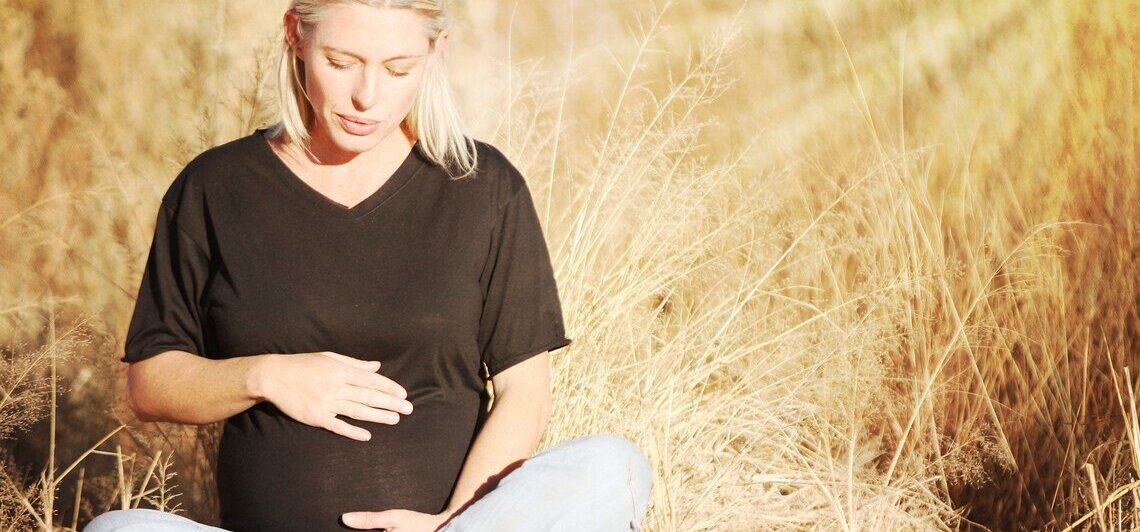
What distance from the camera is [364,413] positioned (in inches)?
57.9

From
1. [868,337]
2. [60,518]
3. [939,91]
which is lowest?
[60,518]

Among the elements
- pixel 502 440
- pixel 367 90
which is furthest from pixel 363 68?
pixel 502 440

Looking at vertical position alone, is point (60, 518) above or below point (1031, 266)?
below

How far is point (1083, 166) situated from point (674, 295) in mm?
869

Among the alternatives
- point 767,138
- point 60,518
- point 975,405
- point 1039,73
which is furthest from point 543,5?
point 60,518

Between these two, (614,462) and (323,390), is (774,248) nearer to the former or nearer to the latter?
(614,462)

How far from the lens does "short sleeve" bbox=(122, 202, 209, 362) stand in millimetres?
1555

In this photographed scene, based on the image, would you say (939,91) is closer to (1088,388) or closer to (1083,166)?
(1083,166)

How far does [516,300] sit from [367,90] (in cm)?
34

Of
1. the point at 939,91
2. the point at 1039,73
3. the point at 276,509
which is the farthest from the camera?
the point at 939,91

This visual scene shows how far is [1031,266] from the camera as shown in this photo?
234 centimetres

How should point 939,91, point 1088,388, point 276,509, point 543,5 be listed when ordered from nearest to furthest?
1. point 276,509
2. point 1088,388
3. point 939,91
4. point 543,5

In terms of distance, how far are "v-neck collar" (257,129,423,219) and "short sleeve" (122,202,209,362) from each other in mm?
152

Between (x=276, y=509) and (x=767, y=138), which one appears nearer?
(x=276, y=509)
